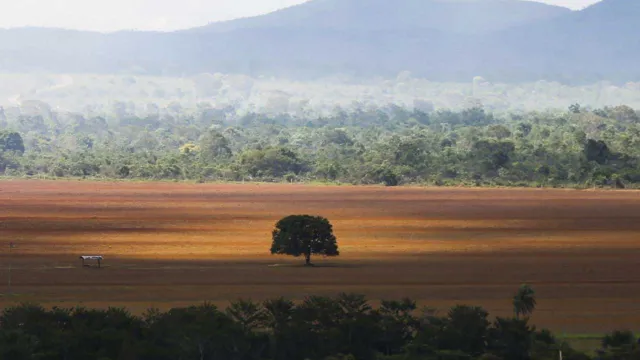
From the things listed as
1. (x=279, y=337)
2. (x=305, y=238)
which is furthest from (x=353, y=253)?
(x=279, y=337)

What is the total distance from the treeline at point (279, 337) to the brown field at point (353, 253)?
663 cm

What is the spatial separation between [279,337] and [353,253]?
28.5m

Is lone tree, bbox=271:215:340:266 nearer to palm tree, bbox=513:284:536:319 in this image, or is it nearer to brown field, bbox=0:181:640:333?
brown field, bbox=0:181:640:333

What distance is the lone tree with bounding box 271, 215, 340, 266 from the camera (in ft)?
175

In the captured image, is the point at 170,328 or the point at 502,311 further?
the point at 502,311

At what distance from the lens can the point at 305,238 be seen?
53.6 meters

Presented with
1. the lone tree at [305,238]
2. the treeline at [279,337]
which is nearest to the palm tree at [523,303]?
the treeline at [279,337]

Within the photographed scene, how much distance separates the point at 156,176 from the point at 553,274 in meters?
110

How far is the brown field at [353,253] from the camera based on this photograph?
4222 centimetres

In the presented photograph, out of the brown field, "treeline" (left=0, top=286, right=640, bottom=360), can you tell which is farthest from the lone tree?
"treeline" (left=0, top=286, right=640, bottom=360)

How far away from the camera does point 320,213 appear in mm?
84312

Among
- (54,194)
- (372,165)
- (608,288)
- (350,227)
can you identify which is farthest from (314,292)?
(372,165)

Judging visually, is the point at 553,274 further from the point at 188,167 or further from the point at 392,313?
the point at 188,167

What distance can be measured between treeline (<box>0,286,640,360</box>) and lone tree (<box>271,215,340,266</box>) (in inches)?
863
